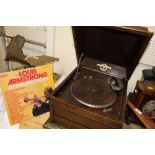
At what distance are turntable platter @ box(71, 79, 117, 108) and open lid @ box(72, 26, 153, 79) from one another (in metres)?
0.15

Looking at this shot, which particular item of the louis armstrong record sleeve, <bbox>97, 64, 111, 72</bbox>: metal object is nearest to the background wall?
the louis armstrong record sleeve

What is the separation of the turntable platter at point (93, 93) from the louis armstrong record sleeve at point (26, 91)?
0.55 ft

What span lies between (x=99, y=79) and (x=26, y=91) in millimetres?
420

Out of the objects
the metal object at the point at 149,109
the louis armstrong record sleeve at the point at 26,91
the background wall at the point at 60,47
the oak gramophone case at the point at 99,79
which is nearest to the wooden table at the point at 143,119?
the metal object at the point at 149,109

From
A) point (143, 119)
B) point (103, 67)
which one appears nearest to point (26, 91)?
point (103, 67)

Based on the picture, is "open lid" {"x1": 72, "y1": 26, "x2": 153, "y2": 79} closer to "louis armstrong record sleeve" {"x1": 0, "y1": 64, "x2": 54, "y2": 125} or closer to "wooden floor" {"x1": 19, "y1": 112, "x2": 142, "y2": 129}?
"louis armstrong record sleeve" {"x1": 0, "y1": 64, "x2": 54, "y2": 125}

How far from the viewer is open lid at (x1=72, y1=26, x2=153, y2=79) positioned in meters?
0.86

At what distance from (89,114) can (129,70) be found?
0.37 m

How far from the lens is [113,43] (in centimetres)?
97

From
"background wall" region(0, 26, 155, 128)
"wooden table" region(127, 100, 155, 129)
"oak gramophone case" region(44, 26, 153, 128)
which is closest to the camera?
"oak gramophone case" region(44, 26, 153, 128)

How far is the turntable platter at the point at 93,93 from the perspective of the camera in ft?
2.99

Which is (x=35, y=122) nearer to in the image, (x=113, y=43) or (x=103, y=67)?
(x=103, y=67)
